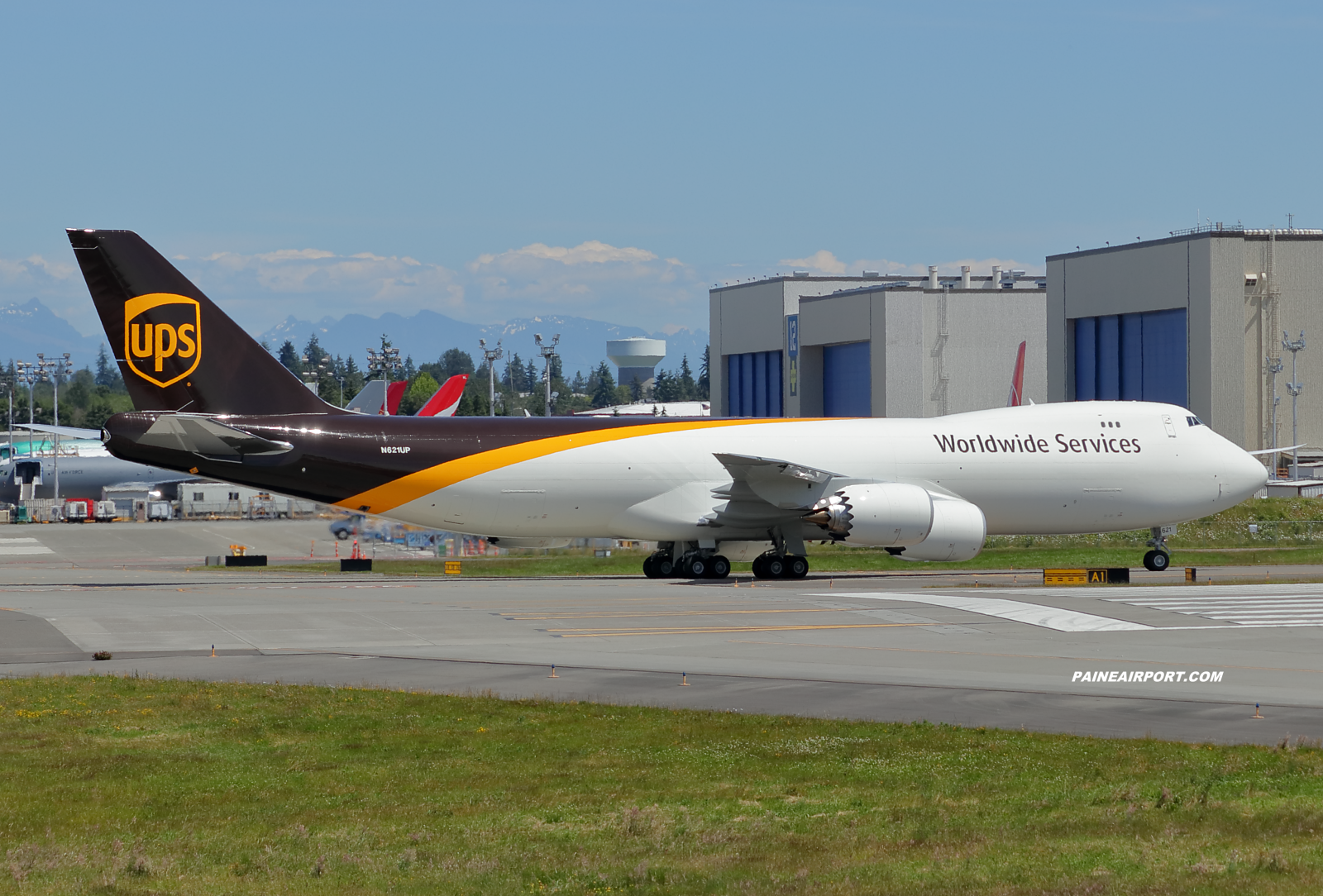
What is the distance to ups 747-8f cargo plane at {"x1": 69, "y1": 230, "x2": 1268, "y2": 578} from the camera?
1422 inches

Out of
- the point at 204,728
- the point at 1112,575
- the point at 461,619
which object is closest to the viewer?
the point at 204,728

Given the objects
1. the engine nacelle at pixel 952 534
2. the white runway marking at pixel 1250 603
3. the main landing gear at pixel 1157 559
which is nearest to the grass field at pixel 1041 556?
the main landing gear at pixel 1157 559

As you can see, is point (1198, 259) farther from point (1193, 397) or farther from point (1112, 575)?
point (1112, 575)

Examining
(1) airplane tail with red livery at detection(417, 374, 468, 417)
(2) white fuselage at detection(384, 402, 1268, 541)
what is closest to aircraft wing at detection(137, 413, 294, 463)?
(2) white fuselage at detection(384, 402, 1268, 541)

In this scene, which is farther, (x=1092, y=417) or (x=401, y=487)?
(x=1092, y=417)

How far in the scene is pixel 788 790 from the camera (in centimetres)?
1291

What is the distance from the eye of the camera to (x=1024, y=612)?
93.8 feet

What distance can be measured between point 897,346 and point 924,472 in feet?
222

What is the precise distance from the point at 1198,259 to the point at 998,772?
264ft

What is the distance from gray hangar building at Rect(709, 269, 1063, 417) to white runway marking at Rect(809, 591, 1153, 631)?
71302 mm

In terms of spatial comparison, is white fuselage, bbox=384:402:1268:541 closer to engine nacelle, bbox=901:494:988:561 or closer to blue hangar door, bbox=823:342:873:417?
engine nacelle, bbox=901:494:988:561

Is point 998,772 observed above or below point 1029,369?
below

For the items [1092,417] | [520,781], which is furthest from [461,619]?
[1092,417]

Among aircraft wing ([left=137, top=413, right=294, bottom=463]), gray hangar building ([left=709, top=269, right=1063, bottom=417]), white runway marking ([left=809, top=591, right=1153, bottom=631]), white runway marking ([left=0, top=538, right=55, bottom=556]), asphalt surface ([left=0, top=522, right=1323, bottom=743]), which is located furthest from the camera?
gray hangar building ([left=709, top=269, right=1063, bottom=417])
